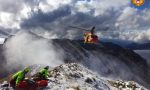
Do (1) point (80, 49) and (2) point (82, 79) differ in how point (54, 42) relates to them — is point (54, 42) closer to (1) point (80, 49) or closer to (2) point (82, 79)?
(1) point (80, 49)

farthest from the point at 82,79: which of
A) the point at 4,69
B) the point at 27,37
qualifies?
the point at 27,37

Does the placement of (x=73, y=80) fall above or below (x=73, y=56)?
above

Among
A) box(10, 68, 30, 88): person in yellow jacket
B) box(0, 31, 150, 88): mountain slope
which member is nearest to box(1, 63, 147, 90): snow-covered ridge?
box(10, 68, 30, 88): person in yellow jacket

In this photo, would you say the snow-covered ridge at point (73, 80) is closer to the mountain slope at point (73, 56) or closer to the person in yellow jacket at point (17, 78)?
the person in yellow jacket at point (17, 78)

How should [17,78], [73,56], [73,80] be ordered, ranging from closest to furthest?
[17,78] → [73,80] → [73,56]

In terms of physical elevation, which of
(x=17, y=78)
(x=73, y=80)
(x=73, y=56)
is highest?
(x=17, y=78)

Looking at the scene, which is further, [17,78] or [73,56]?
[73,56]

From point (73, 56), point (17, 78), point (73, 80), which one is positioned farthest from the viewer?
point (73, 56)

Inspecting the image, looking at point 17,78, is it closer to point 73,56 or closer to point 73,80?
point 73,80

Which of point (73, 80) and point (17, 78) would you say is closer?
point (17, 78)

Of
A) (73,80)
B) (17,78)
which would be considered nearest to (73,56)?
(73,80)

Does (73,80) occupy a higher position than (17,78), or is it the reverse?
(17,78)

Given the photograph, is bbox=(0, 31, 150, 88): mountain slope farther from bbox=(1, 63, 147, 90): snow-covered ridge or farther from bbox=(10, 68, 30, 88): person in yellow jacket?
bbox=(10, 68, 30, 88): person in yellow jacket

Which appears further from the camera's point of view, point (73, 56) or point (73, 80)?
point (73, 56)
